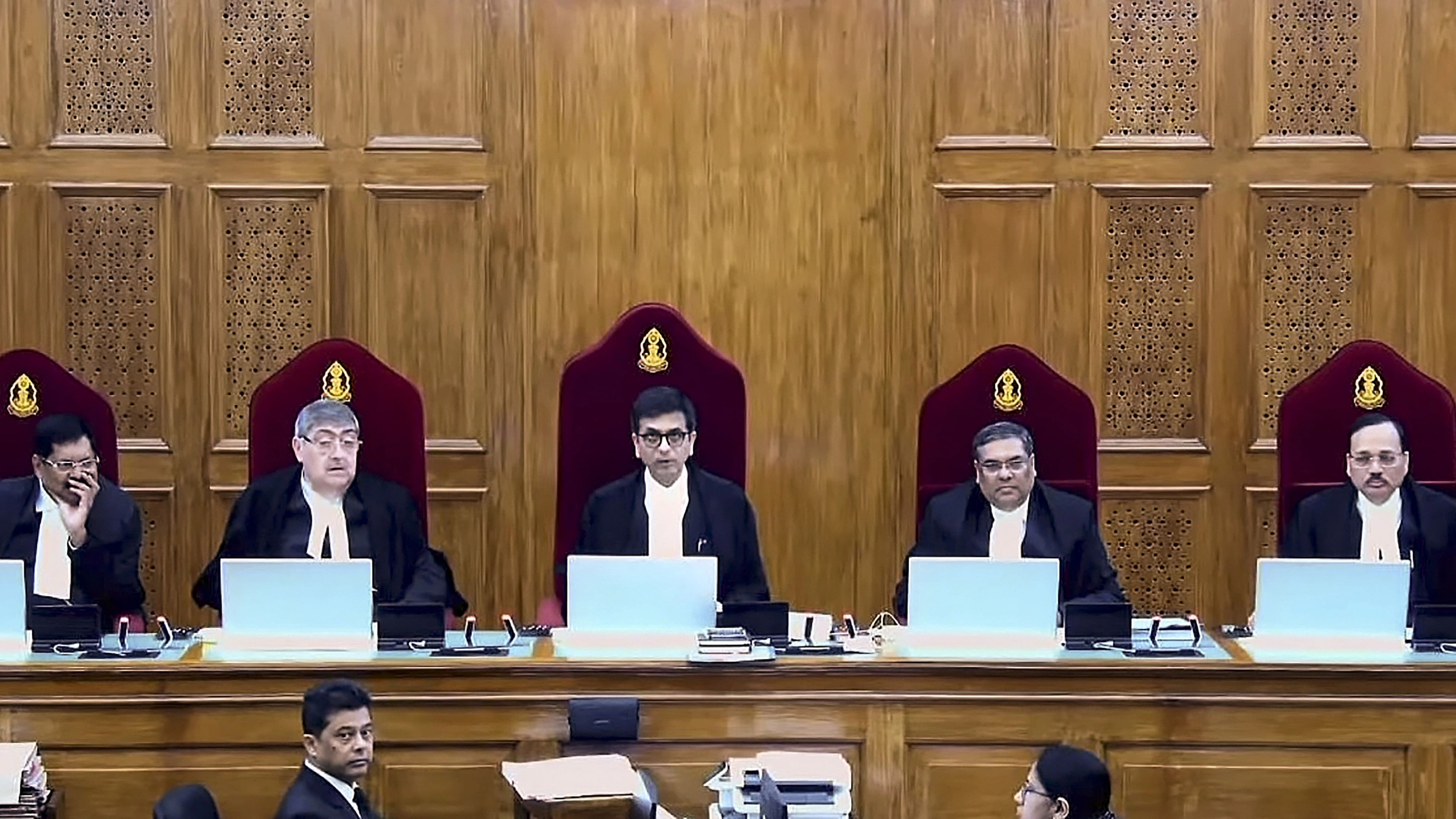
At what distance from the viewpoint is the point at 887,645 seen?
4.29 metres

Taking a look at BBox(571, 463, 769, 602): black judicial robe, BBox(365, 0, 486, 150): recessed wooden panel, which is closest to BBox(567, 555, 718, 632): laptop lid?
BBox(571, 463, 769, 602): black judicial robe

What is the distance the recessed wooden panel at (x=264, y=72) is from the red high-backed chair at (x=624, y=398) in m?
1.38

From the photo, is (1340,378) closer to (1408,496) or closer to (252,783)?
(1408,496)

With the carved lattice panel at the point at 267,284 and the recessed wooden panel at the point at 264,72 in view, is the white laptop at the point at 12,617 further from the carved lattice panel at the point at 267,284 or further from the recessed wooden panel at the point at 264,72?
the recessed wooden panel at the point at 264,72

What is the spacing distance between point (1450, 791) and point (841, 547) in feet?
7.82

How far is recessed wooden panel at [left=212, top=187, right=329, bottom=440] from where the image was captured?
5.98m

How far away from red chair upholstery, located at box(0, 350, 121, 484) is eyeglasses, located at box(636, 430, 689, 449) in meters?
1.32

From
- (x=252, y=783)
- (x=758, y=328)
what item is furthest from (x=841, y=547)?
(x=252, y=783)

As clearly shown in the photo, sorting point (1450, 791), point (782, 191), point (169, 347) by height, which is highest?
point (782, 191)

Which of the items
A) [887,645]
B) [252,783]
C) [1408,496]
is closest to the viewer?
[252,783]

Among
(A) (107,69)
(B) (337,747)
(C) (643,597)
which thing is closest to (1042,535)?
(C) (643,597)

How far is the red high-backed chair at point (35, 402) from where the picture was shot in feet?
16.3

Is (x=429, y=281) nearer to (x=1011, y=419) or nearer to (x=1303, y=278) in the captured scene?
(x=1011, y=419)

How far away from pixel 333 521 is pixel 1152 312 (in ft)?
8.26
